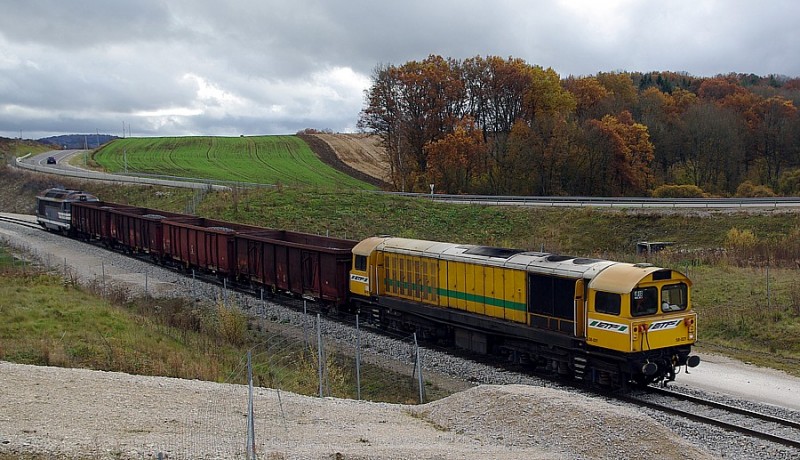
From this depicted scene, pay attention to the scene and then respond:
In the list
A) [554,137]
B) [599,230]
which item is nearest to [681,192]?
[554,137]

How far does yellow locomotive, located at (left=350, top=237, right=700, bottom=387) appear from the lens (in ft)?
55.7

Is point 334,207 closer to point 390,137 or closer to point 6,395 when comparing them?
point 390,137

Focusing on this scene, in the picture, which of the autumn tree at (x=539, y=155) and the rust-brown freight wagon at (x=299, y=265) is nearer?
the rust-brown freight wagon at (x=299, y=265)

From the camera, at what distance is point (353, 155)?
109562mm

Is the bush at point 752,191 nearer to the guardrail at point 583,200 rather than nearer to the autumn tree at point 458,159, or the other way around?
the guardrail at point 583,200

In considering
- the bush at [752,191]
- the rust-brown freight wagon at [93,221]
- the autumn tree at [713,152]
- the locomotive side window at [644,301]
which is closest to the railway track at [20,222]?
the rust-brown freight wagon at [93,221]

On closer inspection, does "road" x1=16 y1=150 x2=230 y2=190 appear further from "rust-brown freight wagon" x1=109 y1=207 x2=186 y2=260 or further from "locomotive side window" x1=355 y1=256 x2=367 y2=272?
"locomotive side window" x1=355 y1=256 x2=367 y2=272

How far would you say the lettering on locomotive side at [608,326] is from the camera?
16.7 m

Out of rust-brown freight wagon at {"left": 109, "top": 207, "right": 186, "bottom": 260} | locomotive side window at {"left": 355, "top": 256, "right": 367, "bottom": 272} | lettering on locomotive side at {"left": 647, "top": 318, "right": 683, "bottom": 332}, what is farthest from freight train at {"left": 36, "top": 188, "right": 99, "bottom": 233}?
lettering on locomotive side at {"left": 647, "top": 318, "right": 683, "bottom": 332}

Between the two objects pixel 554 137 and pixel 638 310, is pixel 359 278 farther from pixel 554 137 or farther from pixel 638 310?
pixel 554 137

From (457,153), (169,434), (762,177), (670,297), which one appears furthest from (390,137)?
(169,434)

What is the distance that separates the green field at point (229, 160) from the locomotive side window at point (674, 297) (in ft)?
197

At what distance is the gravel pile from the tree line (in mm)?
51271

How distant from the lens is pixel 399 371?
1980 centimetres
